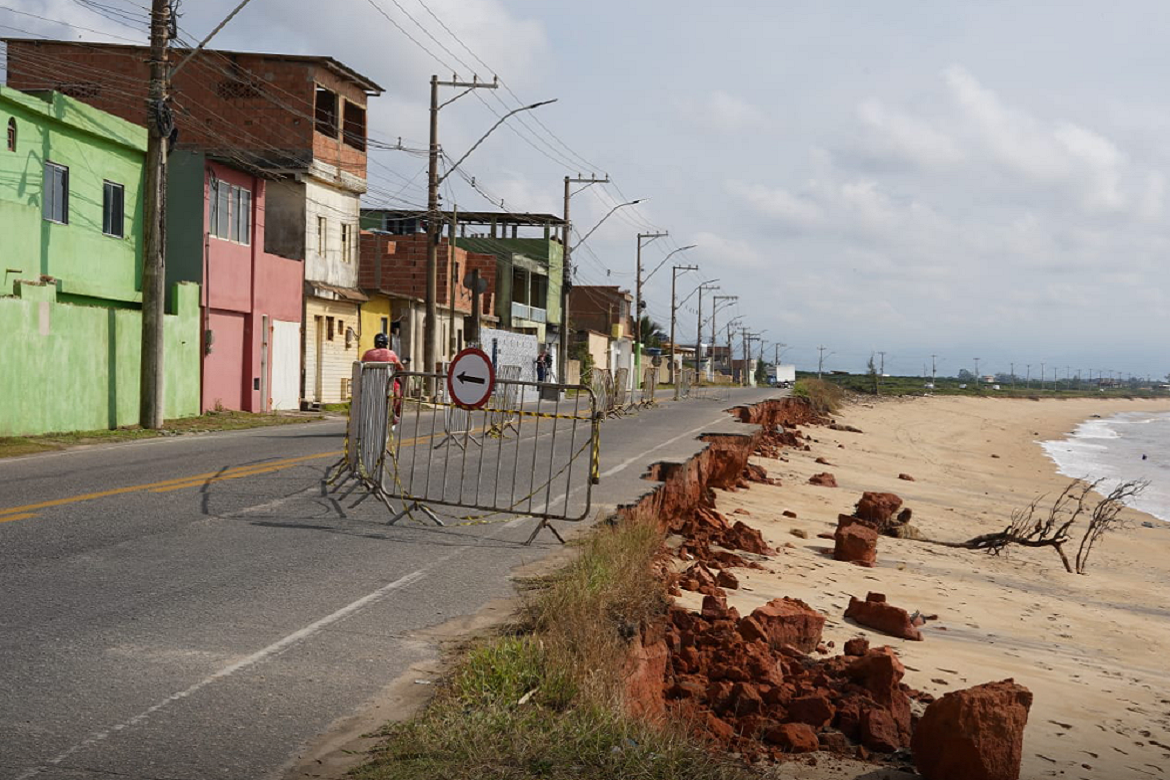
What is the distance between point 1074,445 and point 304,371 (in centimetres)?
4324

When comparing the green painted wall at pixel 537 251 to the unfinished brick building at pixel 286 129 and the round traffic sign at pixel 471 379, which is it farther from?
the round traffic sign at pixel 471 379

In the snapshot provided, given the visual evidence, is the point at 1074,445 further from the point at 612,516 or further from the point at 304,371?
the point at 612,516

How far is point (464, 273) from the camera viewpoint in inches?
2643

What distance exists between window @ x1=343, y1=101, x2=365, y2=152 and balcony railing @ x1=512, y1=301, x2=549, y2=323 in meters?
28.6

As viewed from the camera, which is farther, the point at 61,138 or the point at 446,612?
the point at 61,138

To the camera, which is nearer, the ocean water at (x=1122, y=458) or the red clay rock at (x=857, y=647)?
the red clay rock at (x=857, y=647)

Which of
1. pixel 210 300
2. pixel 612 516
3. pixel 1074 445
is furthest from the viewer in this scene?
pixel 1074 445

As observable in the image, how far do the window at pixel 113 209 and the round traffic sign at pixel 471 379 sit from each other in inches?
721

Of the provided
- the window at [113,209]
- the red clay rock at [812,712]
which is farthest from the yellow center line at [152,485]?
the window at [113,209]

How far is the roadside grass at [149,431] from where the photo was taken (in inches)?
794

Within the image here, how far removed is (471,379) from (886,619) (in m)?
4.52

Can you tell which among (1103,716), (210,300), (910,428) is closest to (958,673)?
(1103,716)

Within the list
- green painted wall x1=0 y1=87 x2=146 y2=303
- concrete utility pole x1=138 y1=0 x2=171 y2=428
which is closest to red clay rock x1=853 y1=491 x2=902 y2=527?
concrete utility pole x1=138 y1=0 x2=171 y2=428

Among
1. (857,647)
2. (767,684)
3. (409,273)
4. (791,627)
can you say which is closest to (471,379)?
(791,627)
